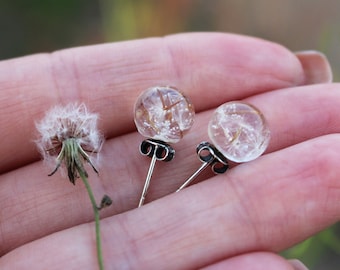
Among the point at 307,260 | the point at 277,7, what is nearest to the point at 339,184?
the point at 307,260

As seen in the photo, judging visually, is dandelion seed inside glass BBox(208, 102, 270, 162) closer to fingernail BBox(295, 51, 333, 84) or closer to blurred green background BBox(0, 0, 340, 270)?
fingernail BBox(295, 51, 333, 84)

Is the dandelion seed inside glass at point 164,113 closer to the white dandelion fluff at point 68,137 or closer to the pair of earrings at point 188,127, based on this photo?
the pair of earrings at point 188,127

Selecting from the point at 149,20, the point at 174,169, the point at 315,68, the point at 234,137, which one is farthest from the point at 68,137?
the point at 149,20

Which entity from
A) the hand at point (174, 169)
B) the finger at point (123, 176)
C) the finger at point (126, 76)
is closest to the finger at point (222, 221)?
the hand at point (174, 169)

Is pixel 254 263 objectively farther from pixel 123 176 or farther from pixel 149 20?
pixel 149 20

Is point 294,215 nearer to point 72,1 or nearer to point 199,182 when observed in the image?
point 199,182

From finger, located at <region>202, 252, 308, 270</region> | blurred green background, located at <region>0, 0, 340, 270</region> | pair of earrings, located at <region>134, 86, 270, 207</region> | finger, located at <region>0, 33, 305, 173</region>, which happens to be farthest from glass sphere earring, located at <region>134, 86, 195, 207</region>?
blurred green background, located at <region>0, 0, 340, 270</region>
